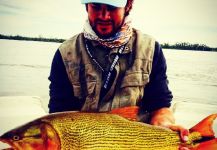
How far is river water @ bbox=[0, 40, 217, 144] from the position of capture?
4383mm

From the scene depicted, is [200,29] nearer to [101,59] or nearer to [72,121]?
[101,59]

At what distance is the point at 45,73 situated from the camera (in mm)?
5215

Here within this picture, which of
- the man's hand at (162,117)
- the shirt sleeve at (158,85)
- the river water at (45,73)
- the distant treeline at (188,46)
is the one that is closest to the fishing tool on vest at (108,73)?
the shirt sleeve at (158,85)

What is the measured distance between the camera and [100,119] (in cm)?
149

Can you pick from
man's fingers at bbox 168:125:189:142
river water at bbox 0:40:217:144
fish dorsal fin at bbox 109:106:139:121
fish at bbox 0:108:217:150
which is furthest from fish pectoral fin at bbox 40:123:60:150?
river water at bbox 0:40:217:144

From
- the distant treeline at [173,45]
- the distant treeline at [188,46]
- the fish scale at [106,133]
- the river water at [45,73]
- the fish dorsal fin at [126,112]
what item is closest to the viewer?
the fish scale at [106,133]

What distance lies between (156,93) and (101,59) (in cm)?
41

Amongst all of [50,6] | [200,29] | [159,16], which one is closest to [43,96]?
[50,6]

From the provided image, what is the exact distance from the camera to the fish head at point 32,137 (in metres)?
1.29

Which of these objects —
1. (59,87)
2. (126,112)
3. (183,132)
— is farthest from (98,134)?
(59,87)

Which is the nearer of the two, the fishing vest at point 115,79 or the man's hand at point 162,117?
the man's hand at point 162,117

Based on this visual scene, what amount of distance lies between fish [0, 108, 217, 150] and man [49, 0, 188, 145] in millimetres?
525

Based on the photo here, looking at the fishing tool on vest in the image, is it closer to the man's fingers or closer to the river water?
the man's fingers

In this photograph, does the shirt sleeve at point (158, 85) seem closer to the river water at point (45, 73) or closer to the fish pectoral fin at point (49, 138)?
the fish pectoral fin at point (49, 138)
